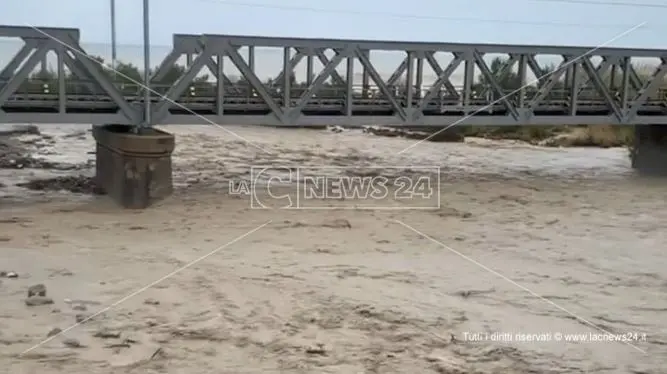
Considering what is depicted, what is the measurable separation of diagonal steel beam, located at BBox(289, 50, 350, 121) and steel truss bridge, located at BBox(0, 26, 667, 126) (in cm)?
3

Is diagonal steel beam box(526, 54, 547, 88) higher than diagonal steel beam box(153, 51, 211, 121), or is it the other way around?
diagonal steel beam box(526, 54, 547, 88)

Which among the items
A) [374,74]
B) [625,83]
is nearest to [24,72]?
[374,74]

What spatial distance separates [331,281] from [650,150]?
16.7 meters

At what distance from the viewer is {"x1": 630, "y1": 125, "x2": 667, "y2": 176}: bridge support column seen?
2392 centimetres

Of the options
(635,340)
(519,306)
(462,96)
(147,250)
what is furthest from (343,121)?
(635,340)

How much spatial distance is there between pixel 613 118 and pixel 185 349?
55.6 feet

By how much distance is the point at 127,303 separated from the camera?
→ 987 centimetres

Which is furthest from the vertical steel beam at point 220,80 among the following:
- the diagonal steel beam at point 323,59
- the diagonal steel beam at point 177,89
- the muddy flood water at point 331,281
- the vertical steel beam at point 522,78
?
the vertical steel beam at point 522,78

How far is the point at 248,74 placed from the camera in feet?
59.1

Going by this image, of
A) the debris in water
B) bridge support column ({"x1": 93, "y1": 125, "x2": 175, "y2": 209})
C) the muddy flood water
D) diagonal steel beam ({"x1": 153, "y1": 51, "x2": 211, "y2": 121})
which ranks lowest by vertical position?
the muddy flood water

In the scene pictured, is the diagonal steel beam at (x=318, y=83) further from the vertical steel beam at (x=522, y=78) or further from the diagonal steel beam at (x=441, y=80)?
the vertical steel beam at (x=522, y=78)

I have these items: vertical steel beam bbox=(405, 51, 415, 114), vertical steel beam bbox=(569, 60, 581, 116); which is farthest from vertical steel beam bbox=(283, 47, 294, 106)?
vertical steel beam bbox=(569, 60, 581, 116)

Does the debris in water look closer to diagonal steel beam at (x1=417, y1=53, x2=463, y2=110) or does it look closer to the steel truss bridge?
the steel truss bridge

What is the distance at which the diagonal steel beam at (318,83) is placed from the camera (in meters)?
18.6
